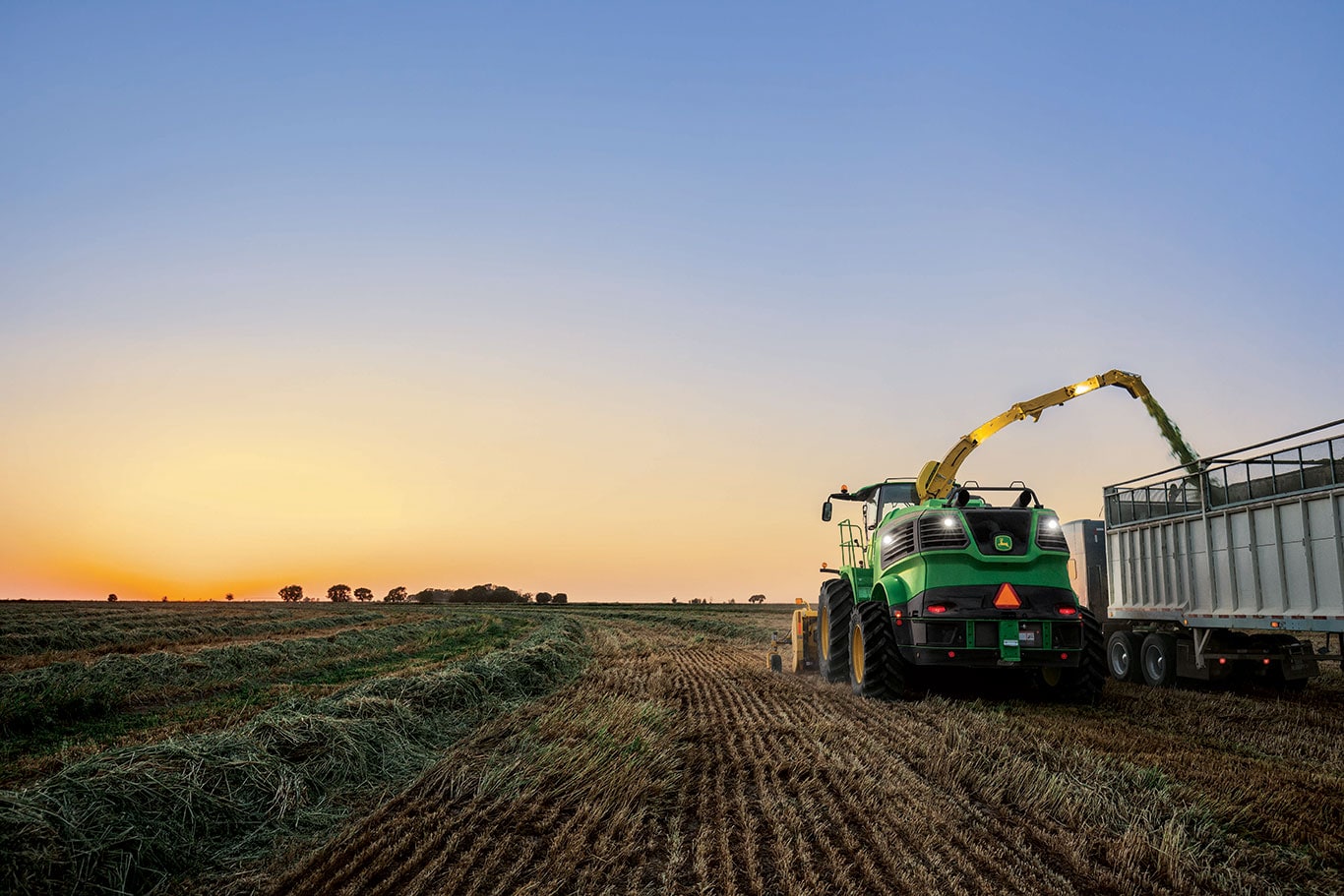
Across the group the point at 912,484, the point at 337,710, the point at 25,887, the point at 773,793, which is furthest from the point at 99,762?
the point at 912,484

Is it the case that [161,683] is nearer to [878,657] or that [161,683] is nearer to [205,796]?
[205,796]

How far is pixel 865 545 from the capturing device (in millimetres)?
14414

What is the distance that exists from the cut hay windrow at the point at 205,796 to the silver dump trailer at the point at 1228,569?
1110 centimetres

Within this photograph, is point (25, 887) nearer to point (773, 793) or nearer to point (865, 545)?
point (773, 793)

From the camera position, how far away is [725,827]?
19.2ft

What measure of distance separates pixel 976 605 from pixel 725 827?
20.5ft

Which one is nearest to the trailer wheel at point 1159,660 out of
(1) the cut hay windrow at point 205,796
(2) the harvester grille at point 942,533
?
(2) the harvester grille at point 942,533

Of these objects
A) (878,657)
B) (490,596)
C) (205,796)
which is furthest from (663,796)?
(490,596)

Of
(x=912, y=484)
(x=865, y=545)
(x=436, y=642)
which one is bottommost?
(x=436, y=642)

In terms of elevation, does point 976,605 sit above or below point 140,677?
above

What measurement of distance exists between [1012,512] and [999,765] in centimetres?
494

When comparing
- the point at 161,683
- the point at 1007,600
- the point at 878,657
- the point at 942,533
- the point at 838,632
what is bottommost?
the point at 161,683

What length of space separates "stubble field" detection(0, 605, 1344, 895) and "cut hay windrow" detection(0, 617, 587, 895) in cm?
2

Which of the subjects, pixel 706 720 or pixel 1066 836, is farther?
pixel 706 720
